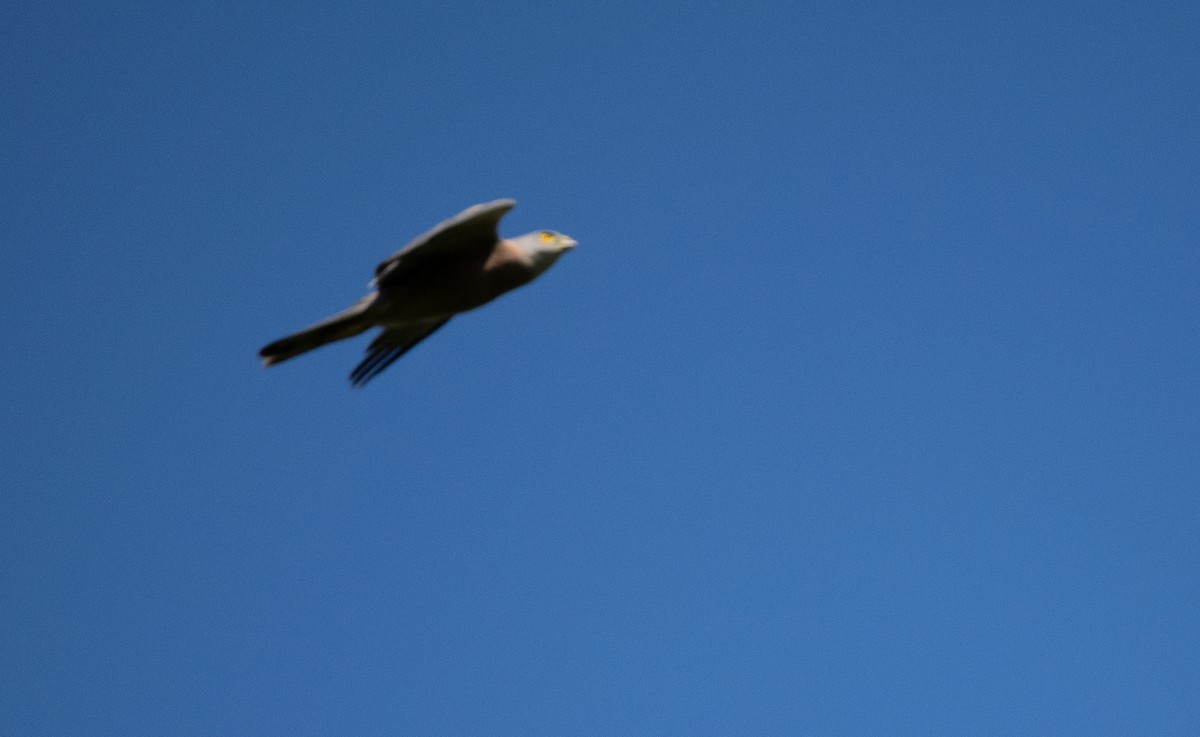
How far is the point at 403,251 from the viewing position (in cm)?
1474

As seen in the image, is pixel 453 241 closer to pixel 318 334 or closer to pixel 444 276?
pixel 444 276

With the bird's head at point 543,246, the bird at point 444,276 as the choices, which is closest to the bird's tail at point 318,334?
the bird at point 444,276

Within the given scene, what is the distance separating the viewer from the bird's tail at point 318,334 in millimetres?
15086

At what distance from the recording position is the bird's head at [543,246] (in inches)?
614

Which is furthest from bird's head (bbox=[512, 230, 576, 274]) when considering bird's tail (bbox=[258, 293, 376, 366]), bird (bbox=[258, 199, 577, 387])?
bird's tail (bbox=[258, 293, 376, 366])

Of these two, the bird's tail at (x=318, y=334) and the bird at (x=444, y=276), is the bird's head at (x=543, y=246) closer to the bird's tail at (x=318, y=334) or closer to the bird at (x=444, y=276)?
the bird at (x=444, y=276)

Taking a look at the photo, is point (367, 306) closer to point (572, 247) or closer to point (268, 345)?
point (268, 345)

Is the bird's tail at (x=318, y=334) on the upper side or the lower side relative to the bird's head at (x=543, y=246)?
lower

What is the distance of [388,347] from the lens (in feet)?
55.7

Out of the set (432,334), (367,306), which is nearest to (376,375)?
(432,334)

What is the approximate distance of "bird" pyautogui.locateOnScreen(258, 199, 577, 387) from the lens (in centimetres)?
1502

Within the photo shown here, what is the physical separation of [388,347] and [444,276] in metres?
1.88

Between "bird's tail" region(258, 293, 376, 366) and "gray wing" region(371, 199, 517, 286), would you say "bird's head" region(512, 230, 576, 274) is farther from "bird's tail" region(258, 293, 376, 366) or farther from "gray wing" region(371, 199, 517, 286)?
"bird's tail" region(258, 293, 376, 366)

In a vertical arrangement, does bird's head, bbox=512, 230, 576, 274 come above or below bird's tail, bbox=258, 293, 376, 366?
above
